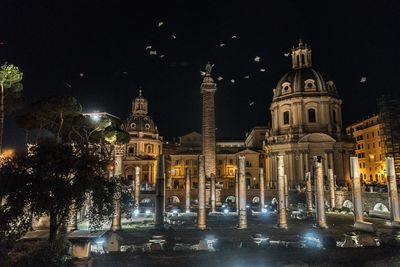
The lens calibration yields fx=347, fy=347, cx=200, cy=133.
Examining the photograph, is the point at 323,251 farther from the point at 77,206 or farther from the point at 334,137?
the point at 334,137

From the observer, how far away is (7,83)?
2714cm

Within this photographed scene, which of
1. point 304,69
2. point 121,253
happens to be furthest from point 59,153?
point 304,69

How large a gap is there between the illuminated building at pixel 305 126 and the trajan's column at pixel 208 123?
18336mm

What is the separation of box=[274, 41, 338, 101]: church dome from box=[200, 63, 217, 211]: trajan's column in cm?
2140

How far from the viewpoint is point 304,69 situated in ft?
228

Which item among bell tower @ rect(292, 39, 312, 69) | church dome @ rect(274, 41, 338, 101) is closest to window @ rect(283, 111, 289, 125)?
church dome @ rect(274, 41, 338, 101)

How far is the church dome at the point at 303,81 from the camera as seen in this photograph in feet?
218

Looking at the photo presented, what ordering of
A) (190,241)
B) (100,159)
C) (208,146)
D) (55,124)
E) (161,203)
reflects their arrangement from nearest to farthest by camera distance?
1. (100,159)
2. (190,241)
3. (161,203)
4. (55,124)
5. (208,146)

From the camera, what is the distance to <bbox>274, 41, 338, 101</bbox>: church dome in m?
66.3

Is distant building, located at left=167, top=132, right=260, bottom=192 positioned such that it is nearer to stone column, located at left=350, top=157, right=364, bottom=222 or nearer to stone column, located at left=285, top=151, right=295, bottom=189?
stone column, located at left=285, top=151, right=295, bottom=189

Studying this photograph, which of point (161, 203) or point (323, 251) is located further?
point (161, 203)

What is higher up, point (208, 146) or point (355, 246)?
point (208, 146)

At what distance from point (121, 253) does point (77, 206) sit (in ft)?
9.78

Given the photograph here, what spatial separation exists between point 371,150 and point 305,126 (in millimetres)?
21211
